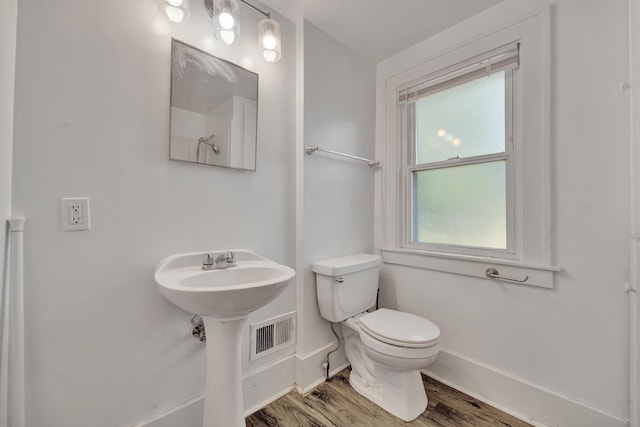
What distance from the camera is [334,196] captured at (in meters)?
1.71

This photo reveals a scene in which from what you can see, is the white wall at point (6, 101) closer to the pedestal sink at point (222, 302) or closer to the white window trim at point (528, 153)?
the pedestal sink at point (222, 302)

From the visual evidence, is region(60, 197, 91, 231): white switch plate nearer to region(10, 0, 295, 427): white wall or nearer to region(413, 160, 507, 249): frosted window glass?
region(10, 0, 295, 427): white wall

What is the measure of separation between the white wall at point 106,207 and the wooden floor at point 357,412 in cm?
44

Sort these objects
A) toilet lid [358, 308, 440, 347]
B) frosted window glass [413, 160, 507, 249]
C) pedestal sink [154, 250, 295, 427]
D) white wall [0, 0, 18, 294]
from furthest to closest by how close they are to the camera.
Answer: frosted window glass [413, 160, 507, 249] → toilet lid [358, 308, 440, 347] → pedestal sink [154, 250, 295, 427] → white wall [0, 0, 18, 294]

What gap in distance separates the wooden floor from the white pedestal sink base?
12.0 inches

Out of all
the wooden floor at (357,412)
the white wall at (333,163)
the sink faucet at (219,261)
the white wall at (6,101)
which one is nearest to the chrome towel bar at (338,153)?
the white wall at (333,163)

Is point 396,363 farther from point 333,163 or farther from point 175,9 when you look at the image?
point 175,9

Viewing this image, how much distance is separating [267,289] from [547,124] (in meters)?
1.53

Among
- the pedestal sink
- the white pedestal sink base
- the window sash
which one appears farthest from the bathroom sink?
the window sash

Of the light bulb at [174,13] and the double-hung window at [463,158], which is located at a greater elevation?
the light bulb at [174,13]

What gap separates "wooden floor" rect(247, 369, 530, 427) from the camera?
50.1 inches

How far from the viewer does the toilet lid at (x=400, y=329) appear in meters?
1.24

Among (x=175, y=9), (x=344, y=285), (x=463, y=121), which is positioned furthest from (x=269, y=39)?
(x=344, y=285)

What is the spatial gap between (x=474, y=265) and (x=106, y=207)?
6.00 ft
